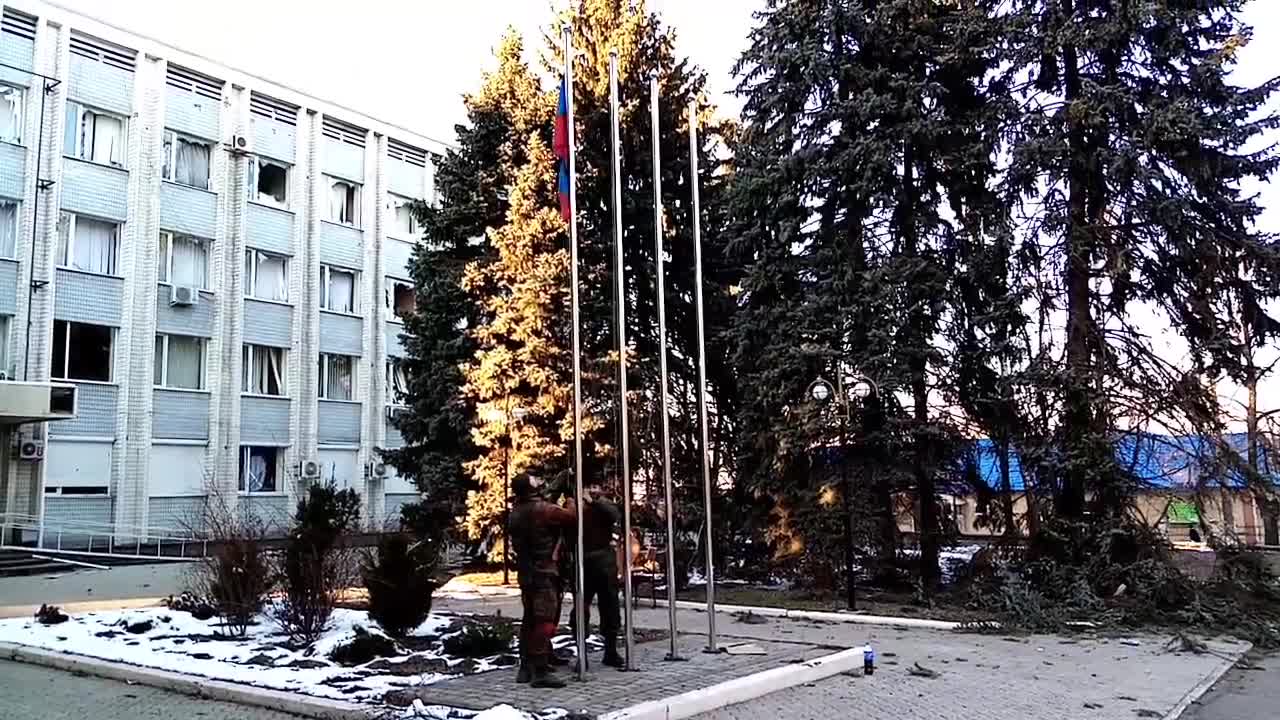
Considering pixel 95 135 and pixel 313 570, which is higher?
pixel 95 135

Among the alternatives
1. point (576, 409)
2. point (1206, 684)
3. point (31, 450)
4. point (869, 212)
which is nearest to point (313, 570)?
point (576, 409)

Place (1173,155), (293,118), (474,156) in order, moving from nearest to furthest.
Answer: (1173,155) < (474,156) < (293,118)

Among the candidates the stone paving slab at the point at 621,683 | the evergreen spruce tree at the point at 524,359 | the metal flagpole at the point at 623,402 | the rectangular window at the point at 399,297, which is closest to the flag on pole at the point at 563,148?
the metal flagpole at the point at 623,402

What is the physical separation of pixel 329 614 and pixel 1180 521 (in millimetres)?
13144

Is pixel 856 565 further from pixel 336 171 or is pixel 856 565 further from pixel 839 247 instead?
pixel 336 171

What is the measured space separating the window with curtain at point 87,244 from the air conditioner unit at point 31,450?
205 inches

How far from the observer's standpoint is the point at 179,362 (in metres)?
30.9

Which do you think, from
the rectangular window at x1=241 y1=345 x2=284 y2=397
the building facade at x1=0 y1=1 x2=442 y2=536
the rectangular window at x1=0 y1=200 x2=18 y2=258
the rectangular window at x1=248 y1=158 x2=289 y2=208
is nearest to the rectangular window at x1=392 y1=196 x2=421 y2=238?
the building facade at x1=0 y1=1 x2=442 y2=536

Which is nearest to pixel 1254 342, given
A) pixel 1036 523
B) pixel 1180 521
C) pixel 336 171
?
pixel 1180 521

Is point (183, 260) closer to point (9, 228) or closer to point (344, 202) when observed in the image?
point (9, 228)

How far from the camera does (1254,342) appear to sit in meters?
16.2

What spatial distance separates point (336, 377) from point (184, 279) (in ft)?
22.1

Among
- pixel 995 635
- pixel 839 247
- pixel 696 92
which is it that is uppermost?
pixel 696 92

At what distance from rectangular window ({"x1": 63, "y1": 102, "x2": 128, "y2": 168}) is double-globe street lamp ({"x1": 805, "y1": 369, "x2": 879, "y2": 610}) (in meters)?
23.4
